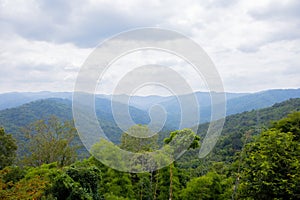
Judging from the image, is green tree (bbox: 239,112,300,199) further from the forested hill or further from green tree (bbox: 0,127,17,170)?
green tree (bbox: 0,127,17,170)

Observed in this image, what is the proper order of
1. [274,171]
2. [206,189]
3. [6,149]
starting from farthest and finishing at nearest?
[6,149] < [206,189] < [274,171]

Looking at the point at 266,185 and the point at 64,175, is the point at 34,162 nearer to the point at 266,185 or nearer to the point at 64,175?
the point at 64,175

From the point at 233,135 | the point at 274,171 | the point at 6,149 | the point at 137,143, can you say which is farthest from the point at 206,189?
the point at 233,135

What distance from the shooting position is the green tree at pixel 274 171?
9.27 m

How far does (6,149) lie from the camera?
21703 mm

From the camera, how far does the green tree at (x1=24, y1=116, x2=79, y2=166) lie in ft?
77.9

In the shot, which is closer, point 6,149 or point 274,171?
point 274,171

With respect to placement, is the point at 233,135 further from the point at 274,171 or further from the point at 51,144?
the point at 274,171

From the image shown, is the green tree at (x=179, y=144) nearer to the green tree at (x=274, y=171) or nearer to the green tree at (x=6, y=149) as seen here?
the green tree at (x=274, y=171)

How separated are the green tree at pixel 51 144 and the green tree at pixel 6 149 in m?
2.04

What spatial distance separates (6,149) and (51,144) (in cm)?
341

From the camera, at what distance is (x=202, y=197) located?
12.1 meters

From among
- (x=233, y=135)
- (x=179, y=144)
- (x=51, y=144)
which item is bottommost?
(x=233, y=135)

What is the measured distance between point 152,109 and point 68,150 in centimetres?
1815
